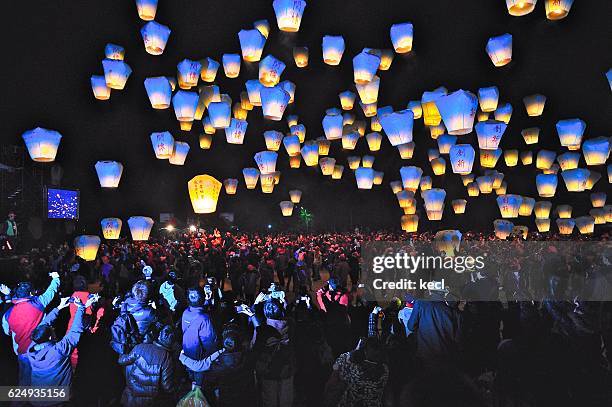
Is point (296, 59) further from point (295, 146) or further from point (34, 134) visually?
point (34, 134)

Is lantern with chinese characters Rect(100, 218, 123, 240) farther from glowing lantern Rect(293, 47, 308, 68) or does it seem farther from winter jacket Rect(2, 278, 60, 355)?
winter jacket Rect(2, 278, 60, 355)

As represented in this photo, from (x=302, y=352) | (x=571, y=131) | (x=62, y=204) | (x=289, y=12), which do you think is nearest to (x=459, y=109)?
(x=289, y=12)

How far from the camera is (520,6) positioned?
838 cm

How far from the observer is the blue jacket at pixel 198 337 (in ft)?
13.9

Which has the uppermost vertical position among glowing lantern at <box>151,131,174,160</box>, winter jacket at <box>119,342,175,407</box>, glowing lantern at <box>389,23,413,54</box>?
glowing lantern at <box>389,23,413,54</box>

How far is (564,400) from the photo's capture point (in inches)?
167

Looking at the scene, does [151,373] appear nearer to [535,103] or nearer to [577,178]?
[535,103]

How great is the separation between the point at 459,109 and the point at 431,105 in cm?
385

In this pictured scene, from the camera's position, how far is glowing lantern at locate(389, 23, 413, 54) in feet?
36.9

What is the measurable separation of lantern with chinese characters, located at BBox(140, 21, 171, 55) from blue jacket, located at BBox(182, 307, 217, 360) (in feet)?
25.6

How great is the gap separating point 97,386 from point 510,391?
3.82 metres

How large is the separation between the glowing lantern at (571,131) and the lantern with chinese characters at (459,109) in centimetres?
484

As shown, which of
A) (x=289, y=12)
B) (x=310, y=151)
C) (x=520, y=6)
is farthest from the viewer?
(x=310, y=151)

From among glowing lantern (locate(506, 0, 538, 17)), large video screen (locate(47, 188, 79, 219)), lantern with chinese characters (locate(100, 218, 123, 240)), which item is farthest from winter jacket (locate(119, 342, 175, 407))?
large video screen (locate(47, 188, 79, 219))
